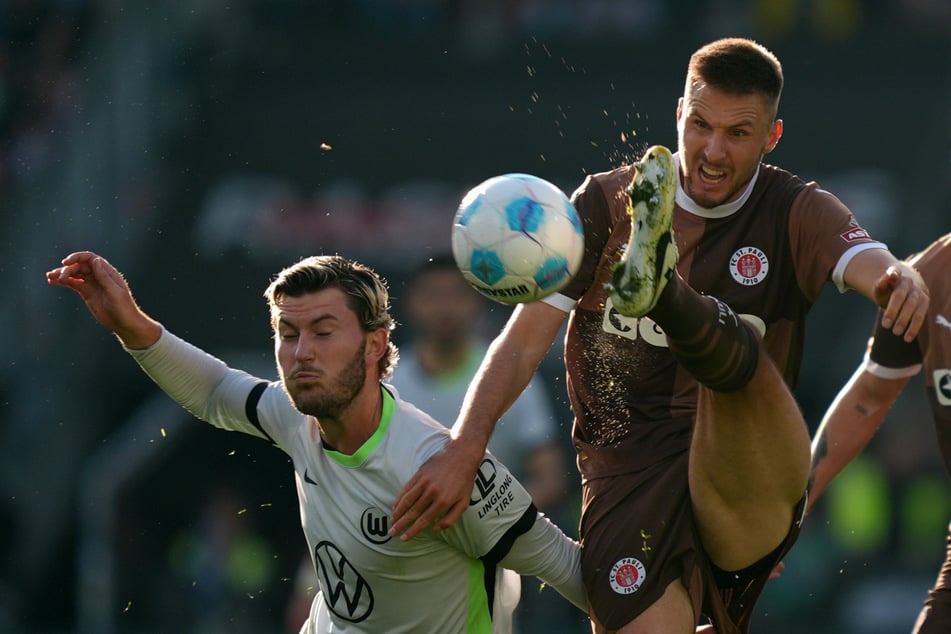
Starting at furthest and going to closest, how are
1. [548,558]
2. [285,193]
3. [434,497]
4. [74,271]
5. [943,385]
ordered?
[285,193] → [943,385] → [74,271] → [548,558] → [434,497]

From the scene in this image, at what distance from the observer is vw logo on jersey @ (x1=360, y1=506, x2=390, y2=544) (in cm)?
580

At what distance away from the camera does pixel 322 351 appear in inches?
227

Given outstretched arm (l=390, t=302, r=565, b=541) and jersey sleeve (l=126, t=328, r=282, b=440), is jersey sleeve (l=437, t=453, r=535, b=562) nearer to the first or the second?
outstretched arm (l=390, t=302, r=565, b=541)

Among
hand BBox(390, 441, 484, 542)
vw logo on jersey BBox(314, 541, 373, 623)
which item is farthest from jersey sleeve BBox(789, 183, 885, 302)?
vw logo on jersey BBox(314, 541, 373, 623)

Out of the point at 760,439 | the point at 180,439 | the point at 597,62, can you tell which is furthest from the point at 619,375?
the point at 597,62

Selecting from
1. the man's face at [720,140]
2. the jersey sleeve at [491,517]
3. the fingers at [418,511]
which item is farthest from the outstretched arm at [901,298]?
the fingers at [418,511]

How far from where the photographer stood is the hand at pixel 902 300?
5.13 meters

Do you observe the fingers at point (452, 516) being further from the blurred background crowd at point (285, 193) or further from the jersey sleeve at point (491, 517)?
the blurred background crowd at point (285, 193)

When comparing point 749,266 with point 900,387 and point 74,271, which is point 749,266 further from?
point 74,271

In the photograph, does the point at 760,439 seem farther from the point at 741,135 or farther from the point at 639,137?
the point at 639,137

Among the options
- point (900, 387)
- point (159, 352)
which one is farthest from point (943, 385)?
point (159, 352)

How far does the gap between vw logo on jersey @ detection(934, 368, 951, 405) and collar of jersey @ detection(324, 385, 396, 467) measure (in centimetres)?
226

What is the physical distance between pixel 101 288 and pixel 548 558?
200cm

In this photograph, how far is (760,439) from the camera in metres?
5.72
